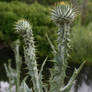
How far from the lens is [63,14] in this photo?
1.33m

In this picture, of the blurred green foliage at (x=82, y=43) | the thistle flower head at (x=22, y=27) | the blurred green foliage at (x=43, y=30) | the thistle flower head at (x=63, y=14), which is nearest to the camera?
the thistle flower head at (x=63, y=14)

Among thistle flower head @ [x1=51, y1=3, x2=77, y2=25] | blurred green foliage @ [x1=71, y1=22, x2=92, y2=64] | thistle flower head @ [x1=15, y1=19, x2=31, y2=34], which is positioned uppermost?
thistle flower head @ [x1=51, y1=3, x2=77, y2=25]

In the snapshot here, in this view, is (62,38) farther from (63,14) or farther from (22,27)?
(22,27)

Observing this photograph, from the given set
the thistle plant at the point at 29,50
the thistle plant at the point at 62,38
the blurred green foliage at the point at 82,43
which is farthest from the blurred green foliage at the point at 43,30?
the thistle plant at the point at 62,38

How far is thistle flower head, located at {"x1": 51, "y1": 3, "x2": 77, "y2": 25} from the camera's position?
1326 millimetres

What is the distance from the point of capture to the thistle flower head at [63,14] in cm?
133

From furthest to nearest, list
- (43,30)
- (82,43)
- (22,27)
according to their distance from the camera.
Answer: (82,43) < (43,30) < (22,27)

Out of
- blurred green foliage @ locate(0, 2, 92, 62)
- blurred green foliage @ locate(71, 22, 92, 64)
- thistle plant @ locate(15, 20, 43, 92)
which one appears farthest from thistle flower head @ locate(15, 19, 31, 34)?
blurred green foliage @ locate(71, 22, 92, 64)

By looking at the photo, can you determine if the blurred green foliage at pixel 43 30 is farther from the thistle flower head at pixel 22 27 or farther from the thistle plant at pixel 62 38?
the thistle plant at pixel 62 38

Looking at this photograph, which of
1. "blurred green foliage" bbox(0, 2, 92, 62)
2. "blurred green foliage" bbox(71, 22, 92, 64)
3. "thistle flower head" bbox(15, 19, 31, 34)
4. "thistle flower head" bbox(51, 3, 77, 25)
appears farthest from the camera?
"blurred green foliage" bbox(71, 22, 92, 64)

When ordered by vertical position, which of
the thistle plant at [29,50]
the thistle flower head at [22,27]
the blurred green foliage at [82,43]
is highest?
the thistle flower head at [22,27]

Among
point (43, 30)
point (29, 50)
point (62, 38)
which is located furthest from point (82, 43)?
point (62, 38)

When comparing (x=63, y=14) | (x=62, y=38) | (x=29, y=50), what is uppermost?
(x=63, y=14)

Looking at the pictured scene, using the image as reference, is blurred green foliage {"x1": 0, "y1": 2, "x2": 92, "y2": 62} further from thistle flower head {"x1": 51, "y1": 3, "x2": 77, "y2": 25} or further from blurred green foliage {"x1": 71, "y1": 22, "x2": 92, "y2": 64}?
thistle flower head {"x1": 51, "y1": 3, "x2": 77, "y2": 25}
